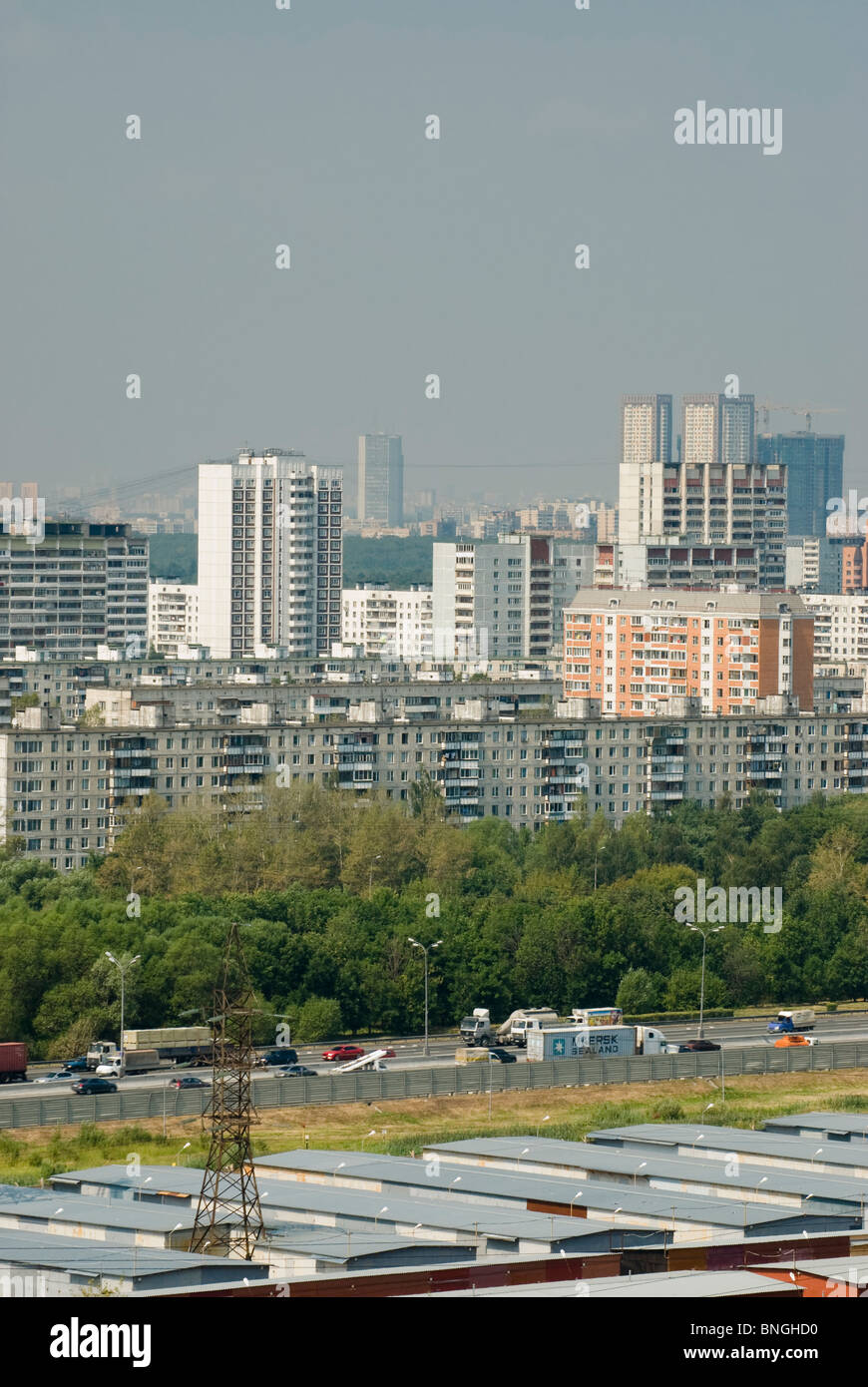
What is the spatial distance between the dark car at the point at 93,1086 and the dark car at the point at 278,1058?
2.60 meters

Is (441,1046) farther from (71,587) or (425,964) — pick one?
(71,587)

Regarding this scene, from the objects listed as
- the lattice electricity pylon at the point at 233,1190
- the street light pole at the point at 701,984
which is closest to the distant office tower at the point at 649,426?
the street light pole at the point at 701,984

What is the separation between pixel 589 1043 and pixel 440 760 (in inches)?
739

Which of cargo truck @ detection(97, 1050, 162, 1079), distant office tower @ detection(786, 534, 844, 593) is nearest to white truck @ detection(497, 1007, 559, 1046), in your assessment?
cargo truck @ detection(97, 1050, 162, 1079)

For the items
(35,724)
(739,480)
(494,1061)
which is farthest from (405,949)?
(739,480)

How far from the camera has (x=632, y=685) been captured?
65562 mm

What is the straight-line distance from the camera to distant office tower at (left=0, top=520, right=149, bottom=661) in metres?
90.4

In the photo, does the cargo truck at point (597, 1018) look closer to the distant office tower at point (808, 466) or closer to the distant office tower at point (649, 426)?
the distant office tower at point (808, 466)

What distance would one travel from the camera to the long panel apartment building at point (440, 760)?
4509 cm

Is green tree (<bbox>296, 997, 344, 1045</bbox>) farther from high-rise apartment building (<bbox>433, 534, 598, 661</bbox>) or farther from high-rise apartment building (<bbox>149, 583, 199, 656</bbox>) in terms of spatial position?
high-rise apartment building (<bbox>149, 583, 199, 656</bbox>)

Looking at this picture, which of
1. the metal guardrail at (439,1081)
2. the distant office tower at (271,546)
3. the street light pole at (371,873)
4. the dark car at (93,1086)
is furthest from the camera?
the distant office tower at (271,546)

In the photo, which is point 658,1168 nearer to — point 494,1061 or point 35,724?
point 494,1061

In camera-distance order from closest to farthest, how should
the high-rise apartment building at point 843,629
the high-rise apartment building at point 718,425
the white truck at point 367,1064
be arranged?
the white truck at point 367,1064 → the high-rise apartment building at point 843,629 → the high-rise apartment building at point 718,425
